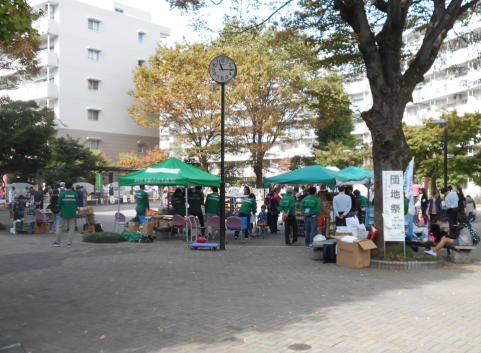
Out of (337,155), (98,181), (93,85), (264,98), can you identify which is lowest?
(98,181)

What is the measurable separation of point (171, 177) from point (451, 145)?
65.5 ft

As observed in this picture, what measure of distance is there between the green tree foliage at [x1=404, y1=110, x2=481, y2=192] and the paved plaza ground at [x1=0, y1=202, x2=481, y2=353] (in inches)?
711

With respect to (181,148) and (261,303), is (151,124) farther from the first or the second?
(261,303)

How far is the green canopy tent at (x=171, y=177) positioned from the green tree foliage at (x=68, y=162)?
74.6ft

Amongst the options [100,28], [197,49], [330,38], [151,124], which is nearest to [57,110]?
[100,28]

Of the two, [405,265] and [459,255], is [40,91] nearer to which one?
[405,265]

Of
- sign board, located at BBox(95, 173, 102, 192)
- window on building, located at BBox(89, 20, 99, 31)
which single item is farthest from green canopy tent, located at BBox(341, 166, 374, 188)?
window on building, located at BBox(89, 20, 99, 31)

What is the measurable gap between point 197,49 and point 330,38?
20857 mm

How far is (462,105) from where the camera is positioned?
42938 mm

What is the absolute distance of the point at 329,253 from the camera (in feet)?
34.8

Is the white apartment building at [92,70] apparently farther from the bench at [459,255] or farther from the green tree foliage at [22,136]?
the bench at [459,255]

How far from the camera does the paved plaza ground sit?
5117 mm

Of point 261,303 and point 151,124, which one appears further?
point 151,124

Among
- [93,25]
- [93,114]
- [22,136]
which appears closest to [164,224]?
[22,136]
